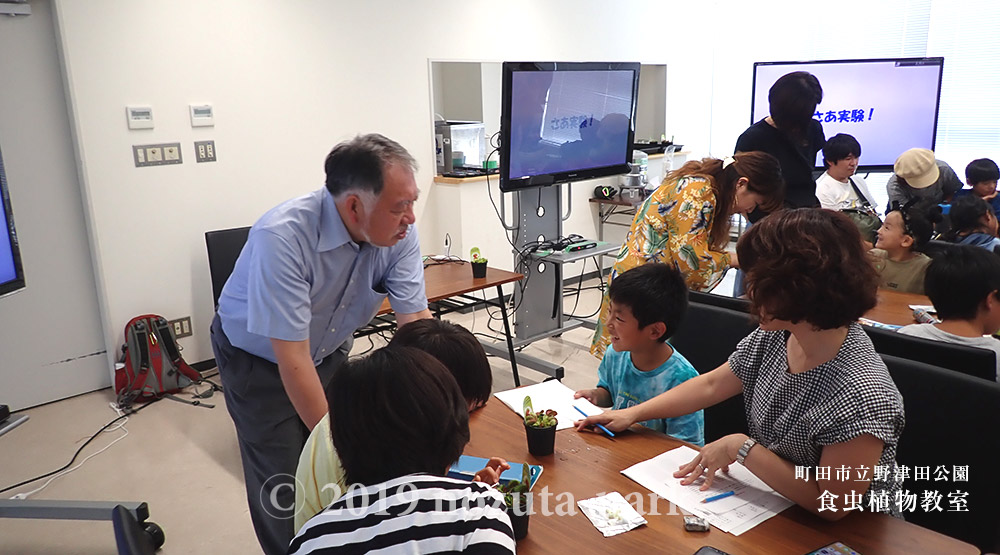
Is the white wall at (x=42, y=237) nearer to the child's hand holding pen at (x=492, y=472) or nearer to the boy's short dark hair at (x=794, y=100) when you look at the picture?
the child's hand holding pen at (x=492, y=472)

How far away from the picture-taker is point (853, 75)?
16.3 feet

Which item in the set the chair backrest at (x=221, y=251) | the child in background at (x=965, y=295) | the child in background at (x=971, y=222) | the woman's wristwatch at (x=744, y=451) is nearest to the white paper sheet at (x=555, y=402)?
the woman's wristwatch at (x=744, y=451)

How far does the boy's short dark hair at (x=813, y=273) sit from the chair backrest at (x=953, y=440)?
0.46 meters

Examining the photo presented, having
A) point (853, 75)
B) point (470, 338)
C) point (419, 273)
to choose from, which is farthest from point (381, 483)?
point (853, 75)

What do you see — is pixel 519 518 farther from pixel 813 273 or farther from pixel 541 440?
pixel 813 273

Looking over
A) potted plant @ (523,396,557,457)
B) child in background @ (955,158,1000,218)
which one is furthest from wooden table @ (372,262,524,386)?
child in background @ (955,158,1000,218)

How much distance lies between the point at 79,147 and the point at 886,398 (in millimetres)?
3762

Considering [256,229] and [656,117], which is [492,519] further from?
[656,117]

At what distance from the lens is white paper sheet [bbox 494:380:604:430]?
1.74 metres

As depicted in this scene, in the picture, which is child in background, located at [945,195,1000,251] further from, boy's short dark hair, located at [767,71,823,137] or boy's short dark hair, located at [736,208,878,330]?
boy's short dark hair, located at [736,208,878,330]

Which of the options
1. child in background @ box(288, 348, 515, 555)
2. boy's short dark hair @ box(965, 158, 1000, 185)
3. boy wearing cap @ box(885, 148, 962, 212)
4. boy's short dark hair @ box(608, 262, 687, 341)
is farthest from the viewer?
boy's short dark hair @ box(965, 158, 1000, 185)

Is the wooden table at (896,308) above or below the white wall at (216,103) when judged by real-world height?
below

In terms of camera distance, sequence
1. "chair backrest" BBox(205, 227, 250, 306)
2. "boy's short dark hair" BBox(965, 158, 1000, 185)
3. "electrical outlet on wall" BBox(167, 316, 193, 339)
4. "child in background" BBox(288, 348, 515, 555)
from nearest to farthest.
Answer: "child in background" BBox(288, 348, 515, 555), "chair backrest" BBox(205, 227, 250, 306), "electrical outlet on wall" BBox(167, 316, 193, 339), "boy's short dark hair" BBox(965, 158, 1000, 185)

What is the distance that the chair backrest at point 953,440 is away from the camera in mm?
1515
